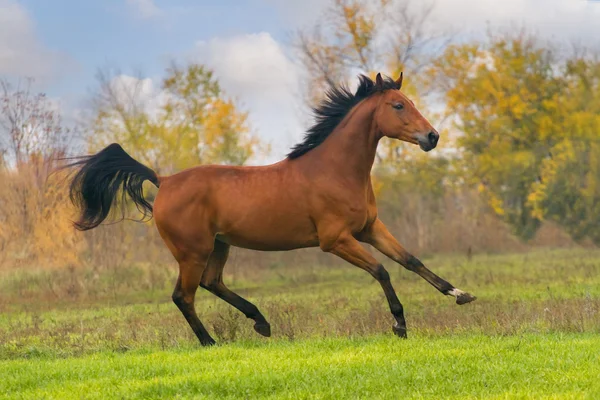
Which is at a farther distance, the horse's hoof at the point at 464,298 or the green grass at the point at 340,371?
the horse's hoof at the point at 464,298

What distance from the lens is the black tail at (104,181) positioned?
32.6 feet

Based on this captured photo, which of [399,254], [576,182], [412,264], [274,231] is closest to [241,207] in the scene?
[274,231]

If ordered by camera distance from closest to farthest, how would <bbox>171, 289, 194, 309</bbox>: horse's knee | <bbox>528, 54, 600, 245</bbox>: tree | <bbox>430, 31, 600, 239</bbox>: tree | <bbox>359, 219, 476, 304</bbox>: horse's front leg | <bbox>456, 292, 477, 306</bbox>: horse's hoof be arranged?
<bbox>456, 292, 477, 306</bbox>: horse's hoof, <bbox>359, 219, 476, 304</bbox>: horse's front leg, <bbox>171, 289, 194, 309</bbox>: horse's knee, <bbox>528, 54, 600, 245</bbox>: tree, <bbox>430, 31, 600, 239</bbox>: tree

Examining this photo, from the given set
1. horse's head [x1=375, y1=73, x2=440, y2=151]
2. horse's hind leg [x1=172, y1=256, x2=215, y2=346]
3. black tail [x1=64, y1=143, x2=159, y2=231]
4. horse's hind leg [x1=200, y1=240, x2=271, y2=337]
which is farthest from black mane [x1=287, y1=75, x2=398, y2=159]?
black tail [x1=64, y1=143, x2=159, y2=231]

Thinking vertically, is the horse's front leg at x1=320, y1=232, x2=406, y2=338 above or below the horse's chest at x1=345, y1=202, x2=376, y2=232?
below

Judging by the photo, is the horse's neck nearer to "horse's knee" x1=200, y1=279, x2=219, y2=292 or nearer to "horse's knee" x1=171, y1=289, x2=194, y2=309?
"horse's knee" x1=200, y1=279, x2=219, y2=292

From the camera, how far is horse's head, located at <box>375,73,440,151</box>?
8883mm

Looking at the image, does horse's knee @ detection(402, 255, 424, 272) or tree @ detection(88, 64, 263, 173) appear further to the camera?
tree @ detection(88, 64, 263, 173)

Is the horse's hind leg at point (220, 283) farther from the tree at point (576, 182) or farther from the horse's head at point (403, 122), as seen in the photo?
the tree at point (576, 182)

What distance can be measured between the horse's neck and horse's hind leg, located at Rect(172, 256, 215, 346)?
1.87 m

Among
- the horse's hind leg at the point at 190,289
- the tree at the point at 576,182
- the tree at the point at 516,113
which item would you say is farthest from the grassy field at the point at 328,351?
the tree at the point at 516,113

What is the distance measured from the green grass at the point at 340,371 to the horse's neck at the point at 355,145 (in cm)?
197

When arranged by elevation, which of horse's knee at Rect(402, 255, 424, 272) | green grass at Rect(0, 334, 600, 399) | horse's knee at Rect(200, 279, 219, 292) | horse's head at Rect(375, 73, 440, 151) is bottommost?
green grass at Rect(0, 334, 600, 399)

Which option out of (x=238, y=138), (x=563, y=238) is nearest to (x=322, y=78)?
(x=238, y=138)
